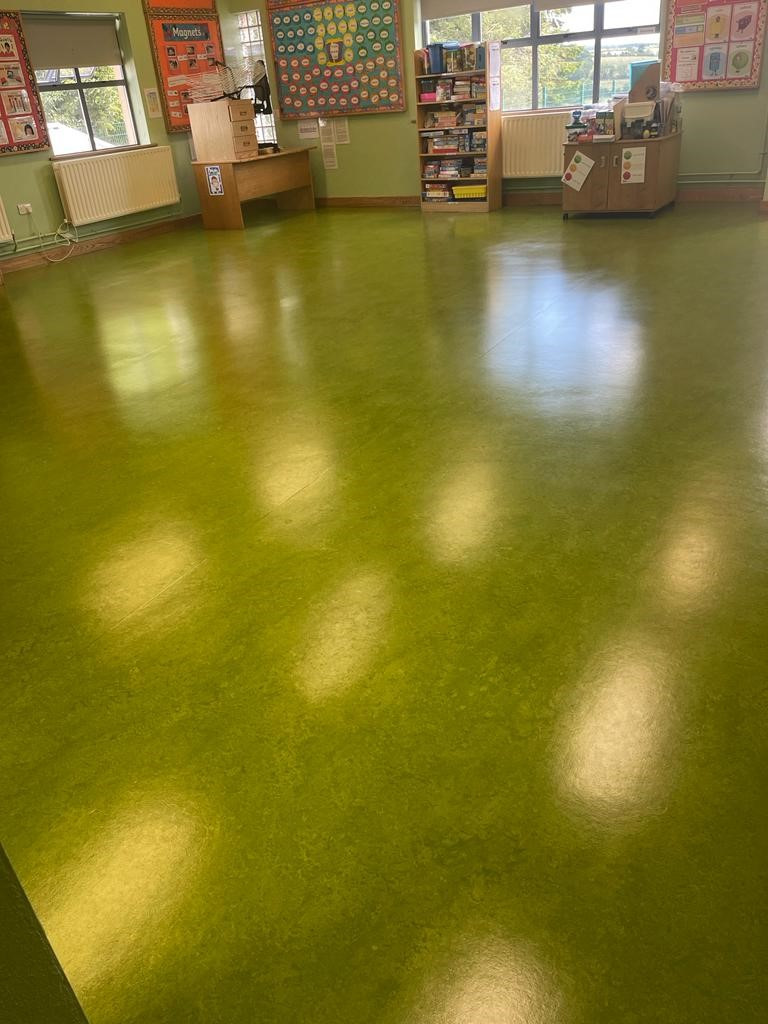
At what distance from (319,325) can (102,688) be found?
142 inches

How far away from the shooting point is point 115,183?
8773 mm

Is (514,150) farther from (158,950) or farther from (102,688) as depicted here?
(158,950)

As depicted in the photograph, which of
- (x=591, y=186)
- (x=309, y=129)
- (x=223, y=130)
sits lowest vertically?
(x=591, y=186)

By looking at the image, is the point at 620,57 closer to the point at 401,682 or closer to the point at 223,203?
the point at 223,203

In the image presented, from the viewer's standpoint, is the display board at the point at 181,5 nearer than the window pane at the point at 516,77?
No

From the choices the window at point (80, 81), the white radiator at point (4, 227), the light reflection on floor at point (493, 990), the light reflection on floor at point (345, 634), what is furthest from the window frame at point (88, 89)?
the light reflection on floor at point (493, 990)

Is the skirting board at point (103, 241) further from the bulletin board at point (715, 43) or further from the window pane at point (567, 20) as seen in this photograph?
the bulletin board at point (715, 43)

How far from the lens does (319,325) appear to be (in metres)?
5.26

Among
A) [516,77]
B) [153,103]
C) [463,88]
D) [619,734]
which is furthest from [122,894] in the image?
[153,103]

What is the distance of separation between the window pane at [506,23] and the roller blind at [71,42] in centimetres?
403

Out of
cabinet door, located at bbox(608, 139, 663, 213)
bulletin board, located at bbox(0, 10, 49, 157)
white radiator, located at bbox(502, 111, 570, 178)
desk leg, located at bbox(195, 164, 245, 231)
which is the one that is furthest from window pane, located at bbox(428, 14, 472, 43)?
bulletin board, located at bbox(0, 10, 49, 157)

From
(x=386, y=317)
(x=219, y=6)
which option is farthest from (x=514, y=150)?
(x=386, y=317)

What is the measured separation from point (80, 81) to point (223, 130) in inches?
60.1

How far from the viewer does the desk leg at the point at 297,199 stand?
10289mm
